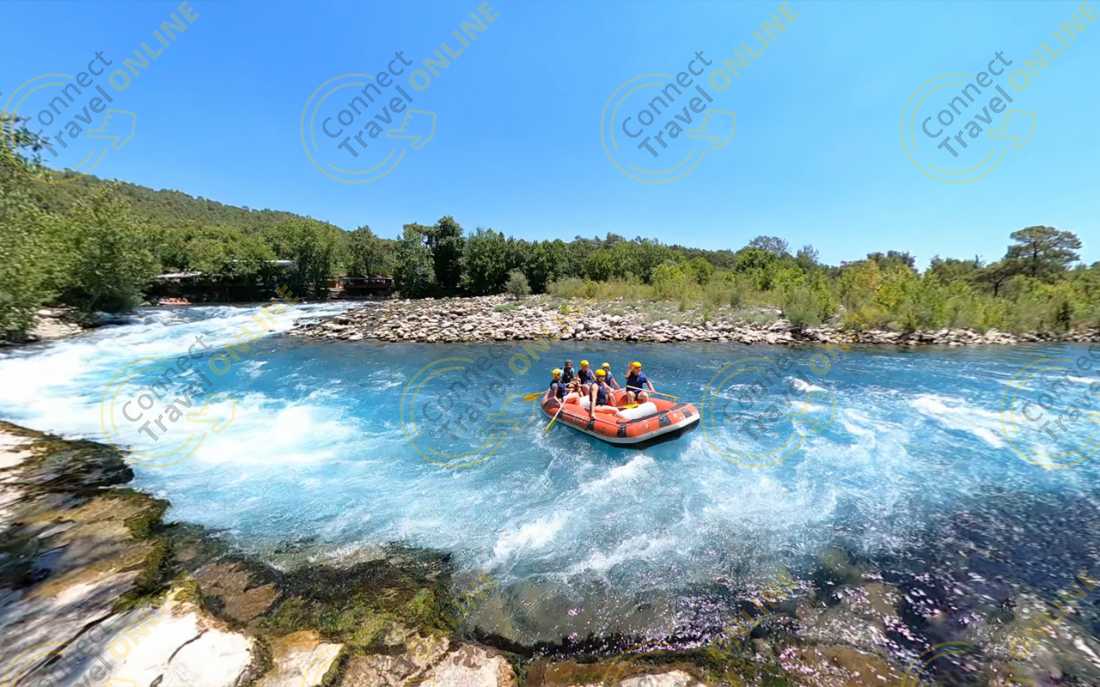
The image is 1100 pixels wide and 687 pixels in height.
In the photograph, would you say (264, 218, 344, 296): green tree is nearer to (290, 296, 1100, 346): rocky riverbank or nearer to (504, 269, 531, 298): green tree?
(290, 296, 1100, 346): rocky riverbank

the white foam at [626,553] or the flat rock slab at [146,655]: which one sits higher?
the flat rock slab at [146,655]

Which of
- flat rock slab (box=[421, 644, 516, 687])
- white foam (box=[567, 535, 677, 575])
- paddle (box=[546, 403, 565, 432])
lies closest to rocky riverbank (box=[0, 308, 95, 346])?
paddle (box=[546, 403, 565, 432])

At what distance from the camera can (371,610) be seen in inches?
166

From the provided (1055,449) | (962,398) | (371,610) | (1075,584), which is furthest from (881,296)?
(371,610)

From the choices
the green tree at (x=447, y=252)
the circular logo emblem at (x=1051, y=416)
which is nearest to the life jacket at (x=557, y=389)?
the circular logo emblem at (x=1051, y=416)

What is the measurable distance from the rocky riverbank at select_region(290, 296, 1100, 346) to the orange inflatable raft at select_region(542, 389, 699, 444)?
11.4 m

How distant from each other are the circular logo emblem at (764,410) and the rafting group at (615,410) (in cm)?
109

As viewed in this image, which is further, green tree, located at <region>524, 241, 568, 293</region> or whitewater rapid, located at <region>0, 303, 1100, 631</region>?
green tree, located at <region>524, 241, 568, 293</region>

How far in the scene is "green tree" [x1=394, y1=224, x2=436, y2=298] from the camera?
40250 mm

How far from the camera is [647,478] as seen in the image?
24.6 feet

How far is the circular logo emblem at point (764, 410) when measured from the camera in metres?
8.54

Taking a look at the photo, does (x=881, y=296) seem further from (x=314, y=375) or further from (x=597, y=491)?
(x=314, y=375)

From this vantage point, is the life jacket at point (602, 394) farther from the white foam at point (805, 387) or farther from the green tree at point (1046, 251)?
the green tree at point (1046, 251)

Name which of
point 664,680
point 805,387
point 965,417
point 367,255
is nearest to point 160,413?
point 664,680
